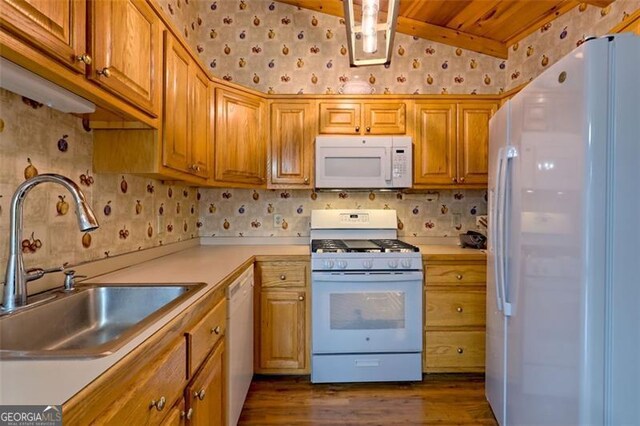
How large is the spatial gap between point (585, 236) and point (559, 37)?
2204mm

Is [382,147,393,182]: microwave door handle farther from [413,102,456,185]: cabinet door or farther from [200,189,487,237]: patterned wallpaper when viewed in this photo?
[200,189,487,237]: patterned wallpaper

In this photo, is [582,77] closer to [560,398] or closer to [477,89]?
[560,398]

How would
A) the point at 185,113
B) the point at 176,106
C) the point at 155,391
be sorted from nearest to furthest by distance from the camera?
the point at 155,391, the point at 176,106, the point at 185,113

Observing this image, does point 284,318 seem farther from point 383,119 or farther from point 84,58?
point 84,58

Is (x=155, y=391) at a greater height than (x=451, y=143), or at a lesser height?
lesser

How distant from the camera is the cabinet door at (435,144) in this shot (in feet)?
8.49

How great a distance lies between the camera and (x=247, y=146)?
2.46 meters

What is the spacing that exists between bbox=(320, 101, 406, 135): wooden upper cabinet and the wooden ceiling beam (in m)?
0.75

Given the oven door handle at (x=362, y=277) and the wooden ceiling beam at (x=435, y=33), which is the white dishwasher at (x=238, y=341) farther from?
the wooden ceiling beam at (x=435, y=33)

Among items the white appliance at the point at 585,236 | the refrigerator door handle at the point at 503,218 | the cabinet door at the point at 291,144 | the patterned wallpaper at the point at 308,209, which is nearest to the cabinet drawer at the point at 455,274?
the patterned wallpaper at the point at 308,209

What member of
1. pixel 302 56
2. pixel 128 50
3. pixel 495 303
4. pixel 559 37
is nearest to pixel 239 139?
pixel 302 56

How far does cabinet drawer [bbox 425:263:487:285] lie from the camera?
229cm

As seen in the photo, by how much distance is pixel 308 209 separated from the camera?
112 inches

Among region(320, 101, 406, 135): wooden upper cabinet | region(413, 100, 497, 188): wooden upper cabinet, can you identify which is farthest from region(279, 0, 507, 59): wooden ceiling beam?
region(320, 101, 406, 135): wooden upper cabinet
